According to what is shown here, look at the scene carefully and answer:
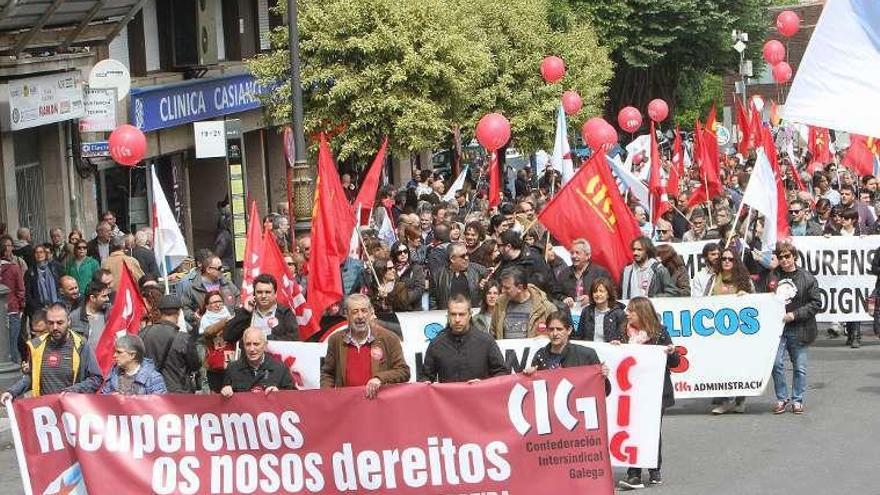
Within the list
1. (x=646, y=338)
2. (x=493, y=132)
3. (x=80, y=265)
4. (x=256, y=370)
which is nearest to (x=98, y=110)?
(x=80, y=265)

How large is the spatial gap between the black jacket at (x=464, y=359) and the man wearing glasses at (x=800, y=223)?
9342 millimetres

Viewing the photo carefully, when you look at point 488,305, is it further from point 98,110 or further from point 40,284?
point 98,110

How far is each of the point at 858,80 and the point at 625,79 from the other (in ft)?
154

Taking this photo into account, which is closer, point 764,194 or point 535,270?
point 535,270

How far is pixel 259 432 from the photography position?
1066cm

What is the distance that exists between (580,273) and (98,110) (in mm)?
10961

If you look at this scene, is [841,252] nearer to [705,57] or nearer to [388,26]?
[388,26]

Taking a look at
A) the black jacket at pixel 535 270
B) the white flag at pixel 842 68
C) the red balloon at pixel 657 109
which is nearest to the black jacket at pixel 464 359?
the white flag at pixel 842 68

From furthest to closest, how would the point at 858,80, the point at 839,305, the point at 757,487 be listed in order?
1. the point at 839,305
2. the point at 757,487
3. the point at 858,80

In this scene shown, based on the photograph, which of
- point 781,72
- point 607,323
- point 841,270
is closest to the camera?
point 607,323

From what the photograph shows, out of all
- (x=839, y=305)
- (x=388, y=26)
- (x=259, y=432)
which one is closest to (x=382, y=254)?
(x=839, y=305)

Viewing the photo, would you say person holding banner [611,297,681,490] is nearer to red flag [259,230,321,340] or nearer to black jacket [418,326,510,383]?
black jacket [418,326,510,383]

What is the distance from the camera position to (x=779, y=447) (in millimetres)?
13453

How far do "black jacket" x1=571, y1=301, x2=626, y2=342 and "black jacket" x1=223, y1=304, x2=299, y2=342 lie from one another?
2.05 m
